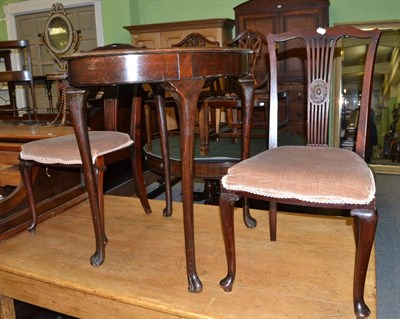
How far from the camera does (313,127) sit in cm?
169

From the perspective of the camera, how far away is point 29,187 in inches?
75.2

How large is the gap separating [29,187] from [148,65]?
3.35 ft

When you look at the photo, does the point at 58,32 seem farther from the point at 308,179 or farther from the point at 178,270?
the point at 308,179

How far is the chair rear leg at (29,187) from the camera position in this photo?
1.88 m

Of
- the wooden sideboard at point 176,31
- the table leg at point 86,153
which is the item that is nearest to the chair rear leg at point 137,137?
the table leg at point 86,153

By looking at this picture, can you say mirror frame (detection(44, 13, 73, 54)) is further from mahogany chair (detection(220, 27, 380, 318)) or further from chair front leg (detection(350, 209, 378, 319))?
chair front leg (detection(350, 209, 378, 319))

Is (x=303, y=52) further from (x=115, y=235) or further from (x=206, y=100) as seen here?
(x=115, y=235)

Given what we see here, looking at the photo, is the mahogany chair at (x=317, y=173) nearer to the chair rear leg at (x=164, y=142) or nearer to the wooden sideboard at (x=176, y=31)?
the chair rear leg at (x=164, y=142)

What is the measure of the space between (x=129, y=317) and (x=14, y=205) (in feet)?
3.09

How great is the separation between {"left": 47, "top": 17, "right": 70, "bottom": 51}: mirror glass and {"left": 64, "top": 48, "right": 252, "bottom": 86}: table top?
4648mm

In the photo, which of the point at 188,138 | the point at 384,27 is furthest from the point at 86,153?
the point at 384,27

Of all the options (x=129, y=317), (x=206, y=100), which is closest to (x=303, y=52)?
(x=206, y=100)

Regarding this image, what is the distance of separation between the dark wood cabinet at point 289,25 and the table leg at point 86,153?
3551mm

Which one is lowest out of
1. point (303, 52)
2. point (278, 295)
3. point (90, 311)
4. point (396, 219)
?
point (396, 219)
